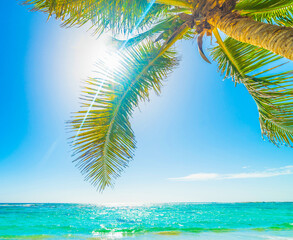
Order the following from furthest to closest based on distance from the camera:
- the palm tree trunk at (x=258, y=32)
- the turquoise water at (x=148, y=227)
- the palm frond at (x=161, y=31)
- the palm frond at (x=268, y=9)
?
the turquoise water at (x=148, y=227)
the palm frond at (x=161, y=31)
the palm frond at (x=268, y=9)
the palm tree trunk at (x=258, y=32)

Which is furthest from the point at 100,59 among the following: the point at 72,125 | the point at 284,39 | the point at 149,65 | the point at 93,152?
the point at 284,39

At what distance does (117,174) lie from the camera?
4551 millimetres

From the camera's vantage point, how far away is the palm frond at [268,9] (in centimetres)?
334

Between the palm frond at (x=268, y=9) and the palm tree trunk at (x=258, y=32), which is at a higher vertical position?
the palm frond at (x=268, y=9)

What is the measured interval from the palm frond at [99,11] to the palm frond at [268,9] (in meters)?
1.57

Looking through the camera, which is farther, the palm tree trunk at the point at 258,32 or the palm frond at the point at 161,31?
the palm frond at the point at 161,31

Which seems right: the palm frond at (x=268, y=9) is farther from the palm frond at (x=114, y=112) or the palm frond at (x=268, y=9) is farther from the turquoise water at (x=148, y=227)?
the turquoise water at (x=148, y=227)

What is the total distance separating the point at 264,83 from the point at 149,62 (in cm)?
204

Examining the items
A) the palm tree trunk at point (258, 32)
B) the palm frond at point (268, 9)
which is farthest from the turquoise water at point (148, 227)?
the palm tree trunk at point (258, 32)

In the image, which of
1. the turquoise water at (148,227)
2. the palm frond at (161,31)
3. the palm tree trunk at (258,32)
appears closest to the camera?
the palm tree trunk at (258,32)

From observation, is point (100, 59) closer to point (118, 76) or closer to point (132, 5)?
point (118, 76)

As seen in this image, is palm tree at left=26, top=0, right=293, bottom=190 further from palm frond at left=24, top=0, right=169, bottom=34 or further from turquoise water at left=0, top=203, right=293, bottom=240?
turquoise water at left=0, top=203, right=293, bottom=240

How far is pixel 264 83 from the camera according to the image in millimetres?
3492

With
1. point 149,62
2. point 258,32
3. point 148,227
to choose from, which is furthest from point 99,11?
point 148,227
